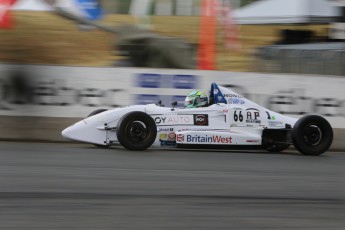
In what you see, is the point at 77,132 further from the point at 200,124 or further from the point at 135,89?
the point at 135,89

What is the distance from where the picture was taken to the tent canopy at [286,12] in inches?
828

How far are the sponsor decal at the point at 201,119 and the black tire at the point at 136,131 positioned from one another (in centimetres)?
74

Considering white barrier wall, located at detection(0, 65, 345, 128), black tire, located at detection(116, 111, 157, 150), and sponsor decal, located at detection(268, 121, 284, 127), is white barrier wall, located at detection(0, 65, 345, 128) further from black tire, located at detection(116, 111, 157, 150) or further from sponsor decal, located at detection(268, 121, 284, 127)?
black tire, located at detection(116, 111, 157, 150)

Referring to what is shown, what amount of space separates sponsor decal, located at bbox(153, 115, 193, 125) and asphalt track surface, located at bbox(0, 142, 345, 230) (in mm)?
718

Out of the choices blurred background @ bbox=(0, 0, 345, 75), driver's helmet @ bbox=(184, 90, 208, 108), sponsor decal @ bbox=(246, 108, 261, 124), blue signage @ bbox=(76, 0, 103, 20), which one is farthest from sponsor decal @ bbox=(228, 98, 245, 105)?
blue signage @ bbox=(76, 0, 103, 20)

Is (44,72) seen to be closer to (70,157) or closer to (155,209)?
(70,157)

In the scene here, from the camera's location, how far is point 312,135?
39.3 ft

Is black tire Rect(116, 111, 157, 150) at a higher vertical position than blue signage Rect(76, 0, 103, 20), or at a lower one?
Result: lower

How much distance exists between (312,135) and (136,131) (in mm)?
3099

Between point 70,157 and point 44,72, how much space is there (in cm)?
378

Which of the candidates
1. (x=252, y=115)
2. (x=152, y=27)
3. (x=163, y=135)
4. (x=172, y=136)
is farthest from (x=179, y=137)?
(x=152, y=27)

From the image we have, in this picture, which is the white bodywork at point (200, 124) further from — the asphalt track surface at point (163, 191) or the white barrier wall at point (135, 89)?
the white barrier wall at point (135, 89)

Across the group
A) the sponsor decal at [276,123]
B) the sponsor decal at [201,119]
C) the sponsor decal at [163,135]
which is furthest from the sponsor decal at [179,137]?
the sponsor decal at [276,123]

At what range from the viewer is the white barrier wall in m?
13.1
